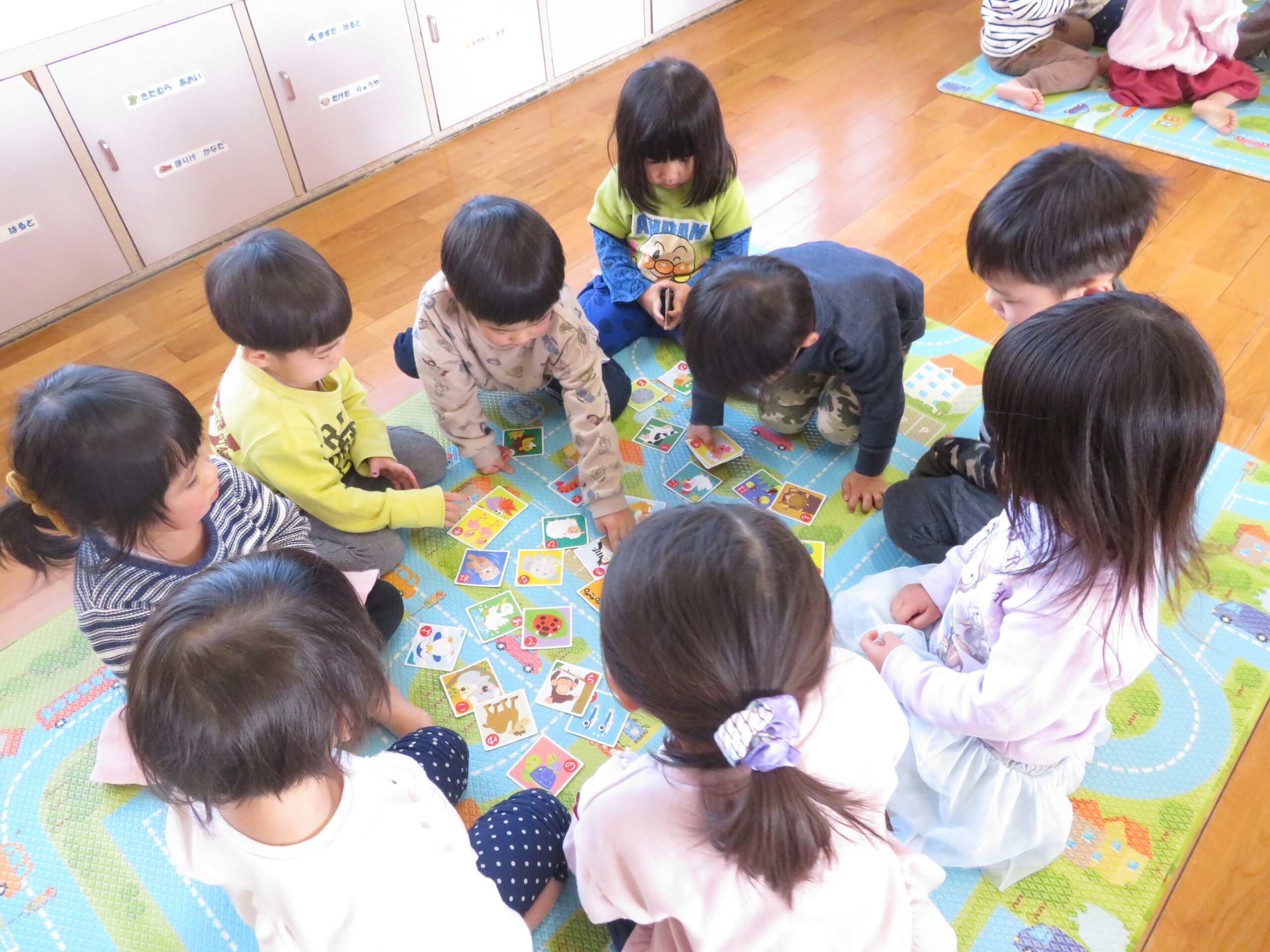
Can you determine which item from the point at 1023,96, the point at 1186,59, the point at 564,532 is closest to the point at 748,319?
the point at 564,532

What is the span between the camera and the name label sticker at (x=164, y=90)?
7.32ft

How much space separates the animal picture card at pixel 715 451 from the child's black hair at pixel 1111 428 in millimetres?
917

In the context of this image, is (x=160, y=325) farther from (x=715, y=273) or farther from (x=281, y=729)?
(x=281, y=729)

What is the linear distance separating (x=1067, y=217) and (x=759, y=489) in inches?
30.6

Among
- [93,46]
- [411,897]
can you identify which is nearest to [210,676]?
[411,897]

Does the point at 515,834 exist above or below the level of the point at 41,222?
below

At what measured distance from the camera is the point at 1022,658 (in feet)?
3.38

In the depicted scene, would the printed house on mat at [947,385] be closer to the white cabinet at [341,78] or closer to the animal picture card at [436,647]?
the animal picture card at [436,647]

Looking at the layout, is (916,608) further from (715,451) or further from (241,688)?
(241,688)

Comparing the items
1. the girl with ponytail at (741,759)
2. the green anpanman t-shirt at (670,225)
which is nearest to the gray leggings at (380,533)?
the green anpanman t-shirt at (670,225)

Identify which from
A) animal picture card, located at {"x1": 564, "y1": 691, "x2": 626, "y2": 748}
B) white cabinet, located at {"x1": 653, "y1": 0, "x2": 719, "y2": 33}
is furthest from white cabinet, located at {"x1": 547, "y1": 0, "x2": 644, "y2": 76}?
animal picture card, located at {"x1": 564, "y1": 691, "x2": 626, "y2": 748}

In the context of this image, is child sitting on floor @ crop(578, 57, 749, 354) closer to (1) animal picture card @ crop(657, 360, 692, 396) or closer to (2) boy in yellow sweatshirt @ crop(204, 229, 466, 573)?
(1) animal picture card @ crop(657, 360, 692, 396)

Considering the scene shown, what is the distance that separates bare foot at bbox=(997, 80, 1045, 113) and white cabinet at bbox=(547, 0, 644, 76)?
1406 millimetres

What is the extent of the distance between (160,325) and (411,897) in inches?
79.0
